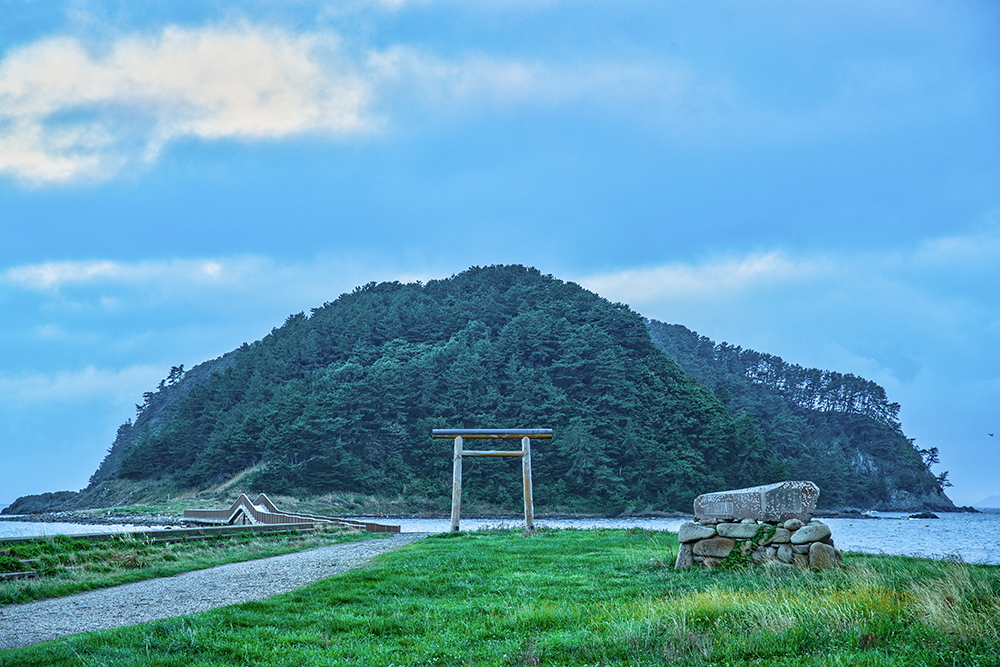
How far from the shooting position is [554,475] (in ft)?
284

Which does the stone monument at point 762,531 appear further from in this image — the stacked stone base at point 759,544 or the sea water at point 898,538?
the sea water at point 898,538

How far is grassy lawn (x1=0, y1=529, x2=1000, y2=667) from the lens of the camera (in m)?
6.31

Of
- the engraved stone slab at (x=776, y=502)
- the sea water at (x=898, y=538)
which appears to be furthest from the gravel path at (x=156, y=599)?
the sea water at (x=898, y=538)

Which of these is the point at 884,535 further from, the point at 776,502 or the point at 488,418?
the point at 488,418

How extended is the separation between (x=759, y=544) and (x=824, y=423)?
139711 mm

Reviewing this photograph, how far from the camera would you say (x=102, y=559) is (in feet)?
50.6

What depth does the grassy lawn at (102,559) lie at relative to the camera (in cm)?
1227

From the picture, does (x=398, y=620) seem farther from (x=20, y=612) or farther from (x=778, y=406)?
(x=778, y=406)

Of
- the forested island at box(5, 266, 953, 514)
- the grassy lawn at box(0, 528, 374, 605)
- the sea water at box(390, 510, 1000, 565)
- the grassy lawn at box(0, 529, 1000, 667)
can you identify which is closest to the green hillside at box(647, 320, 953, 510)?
the forested island at box(5, 266, 953, 514)

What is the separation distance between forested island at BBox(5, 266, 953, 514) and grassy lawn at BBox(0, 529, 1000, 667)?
73.7 meters

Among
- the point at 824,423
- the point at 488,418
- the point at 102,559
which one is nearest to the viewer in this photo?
the point at 102,559

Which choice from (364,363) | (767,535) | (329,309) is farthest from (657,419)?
(767,535)

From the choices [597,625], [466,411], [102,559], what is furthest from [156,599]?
[466,411]

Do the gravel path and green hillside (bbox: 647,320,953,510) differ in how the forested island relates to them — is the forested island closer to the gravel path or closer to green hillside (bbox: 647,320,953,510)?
green hillside (bbox: 647,320,953,510)
